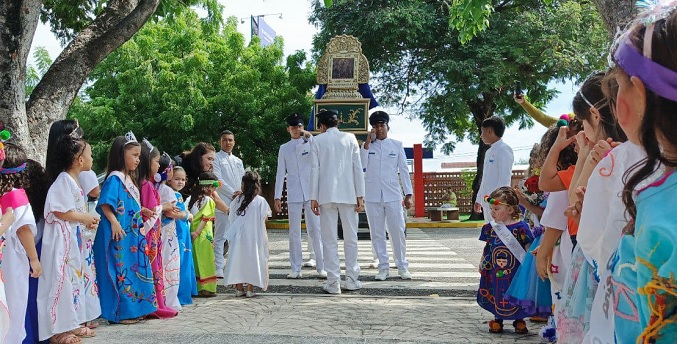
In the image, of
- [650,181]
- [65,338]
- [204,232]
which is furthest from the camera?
[204,232]

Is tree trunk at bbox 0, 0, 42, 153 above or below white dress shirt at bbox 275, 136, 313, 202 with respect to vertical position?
above

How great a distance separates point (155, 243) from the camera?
574 cm

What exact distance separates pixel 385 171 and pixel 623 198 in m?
6.73

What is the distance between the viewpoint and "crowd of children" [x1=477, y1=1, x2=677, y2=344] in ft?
4.29

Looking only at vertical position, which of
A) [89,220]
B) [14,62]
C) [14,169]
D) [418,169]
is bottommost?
[89,220]

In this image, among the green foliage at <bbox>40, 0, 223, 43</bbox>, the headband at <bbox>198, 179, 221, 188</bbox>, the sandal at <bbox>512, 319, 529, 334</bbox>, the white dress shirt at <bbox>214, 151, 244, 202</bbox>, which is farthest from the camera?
the green foliage at <bbox>40, 0, 223, 43</bbox>

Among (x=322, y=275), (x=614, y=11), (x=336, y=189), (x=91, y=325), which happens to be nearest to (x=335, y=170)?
(x=336, y=189)

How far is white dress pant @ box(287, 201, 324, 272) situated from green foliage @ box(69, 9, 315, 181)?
10.1 m

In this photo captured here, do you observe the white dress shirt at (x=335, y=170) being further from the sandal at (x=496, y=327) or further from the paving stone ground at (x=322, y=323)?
the sandal at (x=496, y=327)

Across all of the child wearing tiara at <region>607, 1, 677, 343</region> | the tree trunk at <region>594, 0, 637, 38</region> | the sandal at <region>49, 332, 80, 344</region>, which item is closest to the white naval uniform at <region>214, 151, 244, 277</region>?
the sandal at <region>49, 332, 80, 344</region>

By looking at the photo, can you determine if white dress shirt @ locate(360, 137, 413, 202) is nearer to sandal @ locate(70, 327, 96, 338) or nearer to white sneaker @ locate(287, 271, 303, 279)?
white sneaker @ locate(287, 271, 303, 279)

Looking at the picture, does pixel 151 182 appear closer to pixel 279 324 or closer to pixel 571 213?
→ pixel 279 324

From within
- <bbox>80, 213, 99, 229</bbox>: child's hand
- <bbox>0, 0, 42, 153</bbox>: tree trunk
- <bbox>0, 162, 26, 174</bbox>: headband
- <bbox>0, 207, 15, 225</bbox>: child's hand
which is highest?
<bbox>0, 0, 42, 153</bbox>: tree trunk

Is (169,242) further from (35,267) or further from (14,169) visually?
(14,169)
